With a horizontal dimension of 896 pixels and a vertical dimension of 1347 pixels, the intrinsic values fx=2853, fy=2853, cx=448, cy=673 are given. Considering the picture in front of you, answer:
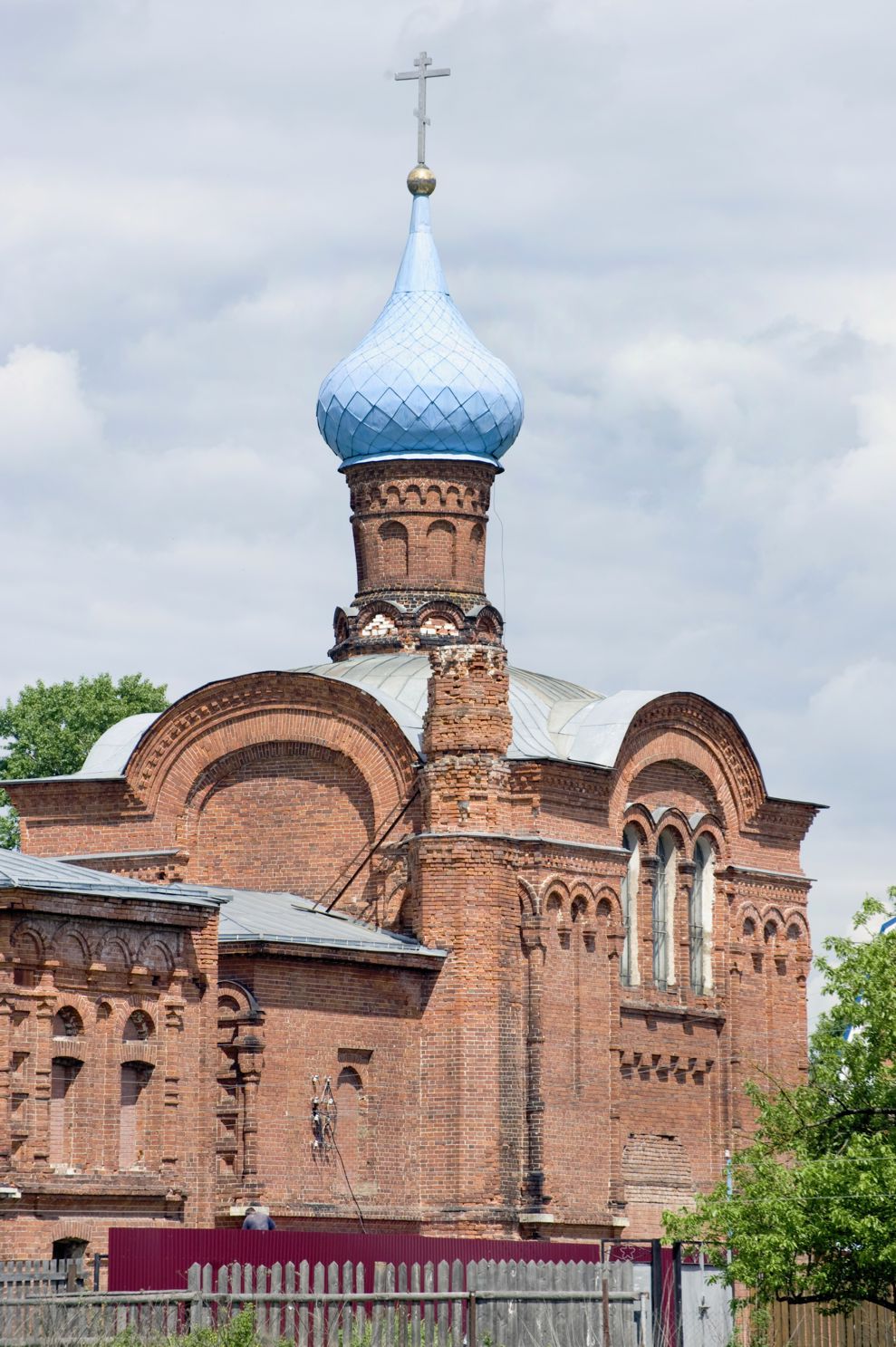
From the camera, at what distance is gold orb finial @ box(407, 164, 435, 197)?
103 feet

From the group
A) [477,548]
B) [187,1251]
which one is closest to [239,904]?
[187,1251]

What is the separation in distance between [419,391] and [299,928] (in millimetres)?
7496

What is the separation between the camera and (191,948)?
890 inches

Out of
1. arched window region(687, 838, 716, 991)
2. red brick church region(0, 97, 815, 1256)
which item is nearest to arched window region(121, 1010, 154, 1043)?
red brick church region(0, 97, 815, 1256)

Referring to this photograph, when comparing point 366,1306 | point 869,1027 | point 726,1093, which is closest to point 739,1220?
point 869,1027

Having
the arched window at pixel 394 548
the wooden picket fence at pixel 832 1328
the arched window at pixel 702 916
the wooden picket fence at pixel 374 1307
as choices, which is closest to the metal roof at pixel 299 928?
the arched window at pixel 702 916

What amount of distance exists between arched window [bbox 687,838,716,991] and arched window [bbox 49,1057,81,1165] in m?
8.00

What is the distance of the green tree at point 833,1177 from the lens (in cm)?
1947

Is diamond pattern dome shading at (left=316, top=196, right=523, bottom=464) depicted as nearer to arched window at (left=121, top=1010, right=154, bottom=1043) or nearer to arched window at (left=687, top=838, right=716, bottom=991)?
arched window at (left=687, top=838, right=716, bottom=991)

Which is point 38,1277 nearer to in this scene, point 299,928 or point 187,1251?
point 187,1251

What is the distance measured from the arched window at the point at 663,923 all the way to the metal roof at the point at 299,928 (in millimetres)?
3178

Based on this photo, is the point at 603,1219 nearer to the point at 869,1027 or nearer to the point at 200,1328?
the point at 869,1027

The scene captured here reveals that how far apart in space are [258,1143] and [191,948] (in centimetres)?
195

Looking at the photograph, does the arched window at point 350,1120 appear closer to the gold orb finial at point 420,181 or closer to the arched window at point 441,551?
the arched window at point 441,551
